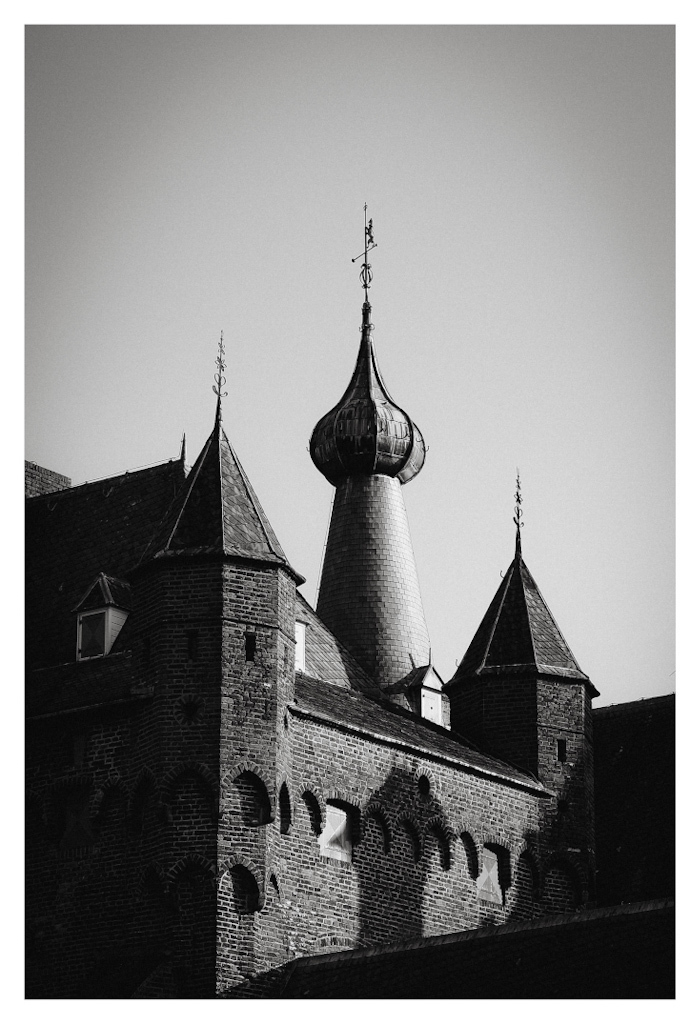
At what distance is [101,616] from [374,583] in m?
13.6

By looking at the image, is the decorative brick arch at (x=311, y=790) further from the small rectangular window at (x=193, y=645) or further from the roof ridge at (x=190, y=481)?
the roof ridge at (x=190, y=481)

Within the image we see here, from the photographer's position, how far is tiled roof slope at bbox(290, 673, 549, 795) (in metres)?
36.9

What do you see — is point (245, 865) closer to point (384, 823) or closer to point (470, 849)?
point (384, 823)

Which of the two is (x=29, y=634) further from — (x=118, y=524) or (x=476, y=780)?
(x=476, y=780)

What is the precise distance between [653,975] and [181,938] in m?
7.56

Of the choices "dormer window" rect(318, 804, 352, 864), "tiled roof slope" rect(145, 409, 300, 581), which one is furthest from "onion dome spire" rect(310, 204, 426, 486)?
"dormer window" rect(318, 804, 352, 864)

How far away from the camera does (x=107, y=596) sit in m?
37.2

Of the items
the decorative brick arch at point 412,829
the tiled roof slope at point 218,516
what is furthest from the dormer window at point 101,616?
the decorative brick arch at point 412,829

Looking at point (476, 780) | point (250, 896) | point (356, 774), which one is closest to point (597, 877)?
point (476, 780)

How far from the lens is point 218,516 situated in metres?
36.1

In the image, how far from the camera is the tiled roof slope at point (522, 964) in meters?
30.3

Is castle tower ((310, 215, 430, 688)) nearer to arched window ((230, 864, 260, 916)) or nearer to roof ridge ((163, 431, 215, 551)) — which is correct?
roof ridge ((163, 431, 215, 551))

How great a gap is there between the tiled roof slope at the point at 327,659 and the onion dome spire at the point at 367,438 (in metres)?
6.80

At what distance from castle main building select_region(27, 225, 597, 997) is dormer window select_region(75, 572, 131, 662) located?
0.05m
